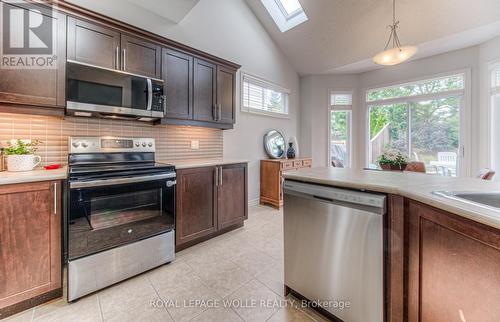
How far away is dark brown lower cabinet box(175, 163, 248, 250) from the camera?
235 cm

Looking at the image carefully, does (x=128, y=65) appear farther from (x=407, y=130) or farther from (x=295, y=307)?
(x=407, y=130)

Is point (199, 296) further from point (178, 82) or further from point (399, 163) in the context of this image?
point (399, 163)

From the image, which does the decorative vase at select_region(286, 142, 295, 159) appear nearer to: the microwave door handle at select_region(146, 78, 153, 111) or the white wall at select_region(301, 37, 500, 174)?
the white wall at select_region(301, 37, 500, 174)

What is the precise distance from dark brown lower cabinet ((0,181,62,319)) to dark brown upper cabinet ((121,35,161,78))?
132 cm

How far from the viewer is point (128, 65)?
2184mm

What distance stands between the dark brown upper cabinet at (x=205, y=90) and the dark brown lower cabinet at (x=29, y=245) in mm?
1683

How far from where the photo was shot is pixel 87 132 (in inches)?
88.0

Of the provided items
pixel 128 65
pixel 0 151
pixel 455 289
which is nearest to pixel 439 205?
pixel 455 289

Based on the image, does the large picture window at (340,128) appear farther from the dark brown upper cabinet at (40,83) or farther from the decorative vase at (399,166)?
the dark brown upper cabinet at (40,83)

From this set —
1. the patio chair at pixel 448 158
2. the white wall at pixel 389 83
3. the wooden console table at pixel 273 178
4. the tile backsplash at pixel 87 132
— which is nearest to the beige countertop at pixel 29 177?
the tile backsplash at pixel 87 132

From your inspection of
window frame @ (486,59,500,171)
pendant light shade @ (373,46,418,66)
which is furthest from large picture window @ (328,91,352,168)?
pendant light shade @ (373,46,418,66)

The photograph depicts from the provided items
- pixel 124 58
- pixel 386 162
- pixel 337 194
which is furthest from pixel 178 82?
pixel 386 162

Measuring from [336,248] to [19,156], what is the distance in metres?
2.47

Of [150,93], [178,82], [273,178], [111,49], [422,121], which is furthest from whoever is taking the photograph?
[422,121]
